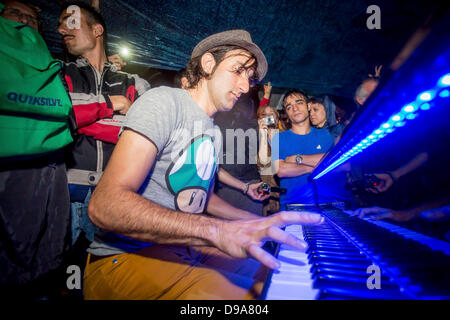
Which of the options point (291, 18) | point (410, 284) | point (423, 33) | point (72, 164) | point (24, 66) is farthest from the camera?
point (291, 18)

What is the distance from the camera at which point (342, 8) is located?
287cm

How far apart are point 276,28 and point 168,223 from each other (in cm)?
382

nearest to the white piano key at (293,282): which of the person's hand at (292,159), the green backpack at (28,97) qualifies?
the green backpack at (28,97)

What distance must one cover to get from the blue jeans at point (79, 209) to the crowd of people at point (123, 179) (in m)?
0.01

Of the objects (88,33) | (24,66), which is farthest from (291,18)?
(24,66)

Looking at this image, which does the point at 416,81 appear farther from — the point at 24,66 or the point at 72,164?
the point at 72,164

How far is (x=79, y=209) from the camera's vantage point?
1.75 m

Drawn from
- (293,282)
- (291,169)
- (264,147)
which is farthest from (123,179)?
(264,147)

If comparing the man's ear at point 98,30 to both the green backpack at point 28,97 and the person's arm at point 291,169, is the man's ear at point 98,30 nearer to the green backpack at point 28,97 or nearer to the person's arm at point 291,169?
the green backpack at point 28,97

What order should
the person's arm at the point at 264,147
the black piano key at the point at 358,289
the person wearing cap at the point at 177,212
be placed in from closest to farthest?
the black piano key at the point at 358,289
the person wearing cap at the point at 177,212
the person's arm at the point at 264,147

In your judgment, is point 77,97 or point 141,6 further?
point 141,6

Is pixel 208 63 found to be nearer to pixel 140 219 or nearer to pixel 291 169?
pixel 140 219

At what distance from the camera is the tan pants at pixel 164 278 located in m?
1.06

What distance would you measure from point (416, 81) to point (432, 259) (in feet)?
2.94
